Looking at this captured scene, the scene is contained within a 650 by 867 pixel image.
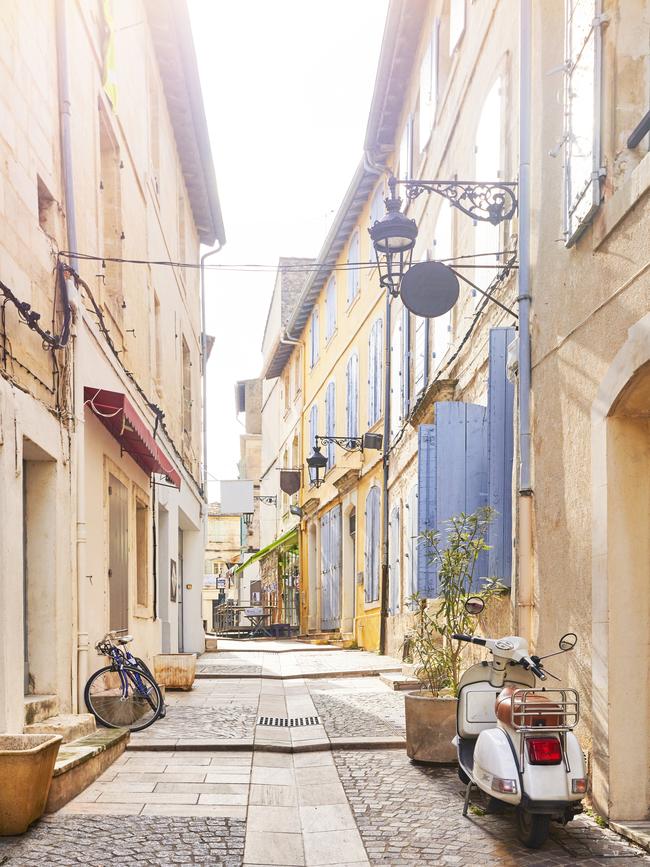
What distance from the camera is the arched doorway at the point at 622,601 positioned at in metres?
5.52

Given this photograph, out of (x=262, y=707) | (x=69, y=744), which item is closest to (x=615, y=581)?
(x=69, y=744)

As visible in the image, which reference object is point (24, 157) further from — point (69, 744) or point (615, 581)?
point (615, 581)

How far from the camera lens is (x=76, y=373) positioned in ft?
28.8

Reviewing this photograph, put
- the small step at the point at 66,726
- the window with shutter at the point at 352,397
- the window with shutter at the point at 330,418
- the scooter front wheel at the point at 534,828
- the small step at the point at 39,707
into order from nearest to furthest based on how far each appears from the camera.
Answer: the scooter front wheel at the point at 534,828
the small step at the point at 66,726
the small step at the point at 39,707
the window with shutter at the point at 352,397
the window with shutter at the point at 330,418

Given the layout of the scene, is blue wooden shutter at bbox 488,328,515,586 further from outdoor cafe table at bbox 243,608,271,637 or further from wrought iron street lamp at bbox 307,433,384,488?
outdoor cafe table at bbox 243,608,271,637

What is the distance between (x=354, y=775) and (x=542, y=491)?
233cm

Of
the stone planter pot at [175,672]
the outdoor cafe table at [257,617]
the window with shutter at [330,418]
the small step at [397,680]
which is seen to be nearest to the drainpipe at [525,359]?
the small step at [397,680]

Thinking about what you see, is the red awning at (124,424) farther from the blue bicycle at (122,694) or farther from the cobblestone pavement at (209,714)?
the cobblestone pavement at (209,714)

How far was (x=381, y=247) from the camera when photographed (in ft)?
28.3

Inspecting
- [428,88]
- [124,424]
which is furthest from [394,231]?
[428,88]

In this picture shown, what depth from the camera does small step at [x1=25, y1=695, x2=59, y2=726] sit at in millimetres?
7402

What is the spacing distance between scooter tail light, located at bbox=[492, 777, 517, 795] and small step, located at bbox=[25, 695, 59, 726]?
3.63 m

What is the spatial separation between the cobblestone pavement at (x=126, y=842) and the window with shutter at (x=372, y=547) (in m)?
12.0

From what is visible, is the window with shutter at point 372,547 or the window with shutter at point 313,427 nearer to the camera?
the window with shutter at point 372,547
